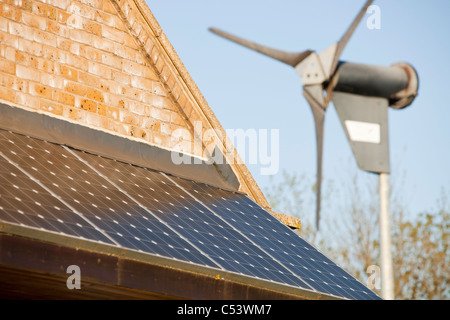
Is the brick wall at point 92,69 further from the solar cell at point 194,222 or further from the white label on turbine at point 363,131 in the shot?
the white label on turbine at point 363,131

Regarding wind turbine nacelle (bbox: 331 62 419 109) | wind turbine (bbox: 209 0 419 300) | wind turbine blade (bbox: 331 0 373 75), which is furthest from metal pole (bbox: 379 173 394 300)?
wind turbine blade (bbox: 331 0 373 75)

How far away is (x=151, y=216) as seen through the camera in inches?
457

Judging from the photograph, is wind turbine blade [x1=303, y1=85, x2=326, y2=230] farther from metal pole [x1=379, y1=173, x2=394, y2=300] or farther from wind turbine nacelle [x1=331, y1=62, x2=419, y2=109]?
metal pole [x1=379, y1=173, x2=394, y2=300]

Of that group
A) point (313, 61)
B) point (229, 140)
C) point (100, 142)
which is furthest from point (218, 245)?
point (313, 61)

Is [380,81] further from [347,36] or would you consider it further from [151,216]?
[151,216]

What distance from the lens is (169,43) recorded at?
50.5ft

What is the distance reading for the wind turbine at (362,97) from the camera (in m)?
6.77

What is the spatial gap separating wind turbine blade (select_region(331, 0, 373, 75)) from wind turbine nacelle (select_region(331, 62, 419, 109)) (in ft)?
0.23

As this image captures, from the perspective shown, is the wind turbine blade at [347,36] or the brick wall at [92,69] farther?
the brick wall at [92,69]

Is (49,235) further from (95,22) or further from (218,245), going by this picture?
(95,22)

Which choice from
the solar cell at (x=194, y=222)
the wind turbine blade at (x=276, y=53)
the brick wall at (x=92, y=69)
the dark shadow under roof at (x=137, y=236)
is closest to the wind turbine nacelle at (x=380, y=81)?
the wind turbine blade at (x=276, y=53)

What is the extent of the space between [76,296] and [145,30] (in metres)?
5.67

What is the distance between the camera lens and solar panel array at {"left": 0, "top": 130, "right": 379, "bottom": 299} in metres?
10.0

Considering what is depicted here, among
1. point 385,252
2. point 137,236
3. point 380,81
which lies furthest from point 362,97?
point 137,236
